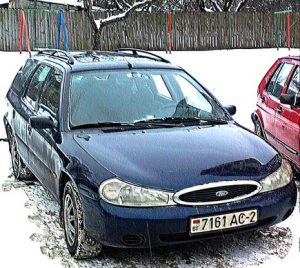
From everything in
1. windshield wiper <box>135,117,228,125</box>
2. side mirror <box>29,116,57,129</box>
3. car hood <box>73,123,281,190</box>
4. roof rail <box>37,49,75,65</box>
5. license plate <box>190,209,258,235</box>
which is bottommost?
license plate <box>190,209,258,235</box>

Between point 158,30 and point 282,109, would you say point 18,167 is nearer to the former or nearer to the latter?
point 282,109

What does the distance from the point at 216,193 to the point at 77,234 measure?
108 cm

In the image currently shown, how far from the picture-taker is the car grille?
12.0 feet

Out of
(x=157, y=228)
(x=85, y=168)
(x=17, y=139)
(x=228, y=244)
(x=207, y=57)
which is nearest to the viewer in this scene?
(x=157, y=228)

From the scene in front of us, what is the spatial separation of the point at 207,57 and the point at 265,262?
18.9m

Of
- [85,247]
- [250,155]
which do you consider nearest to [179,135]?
[250,155]

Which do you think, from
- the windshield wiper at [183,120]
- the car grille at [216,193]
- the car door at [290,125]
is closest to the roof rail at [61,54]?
the windshield wiper at [183,120]

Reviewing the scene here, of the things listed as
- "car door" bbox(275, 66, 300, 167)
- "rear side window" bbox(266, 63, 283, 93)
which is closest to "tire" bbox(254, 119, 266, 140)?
"rear side window" bbox(266, 63, 283, 93)

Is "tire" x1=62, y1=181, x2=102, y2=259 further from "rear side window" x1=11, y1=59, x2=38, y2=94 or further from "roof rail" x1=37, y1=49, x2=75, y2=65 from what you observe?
"rear side window" x1=11, y1=59, x2=38, y2=94

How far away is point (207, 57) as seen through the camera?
22.3 m

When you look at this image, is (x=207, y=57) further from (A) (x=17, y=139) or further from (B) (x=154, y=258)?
(B) (x=154, y=258)

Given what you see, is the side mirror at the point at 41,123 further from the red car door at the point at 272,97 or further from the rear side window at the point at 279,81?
the rear side window at the point at 279,81

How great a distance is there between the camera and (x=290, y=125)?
5.77 metres

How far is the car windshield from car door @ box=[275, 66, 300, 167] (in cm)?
97
